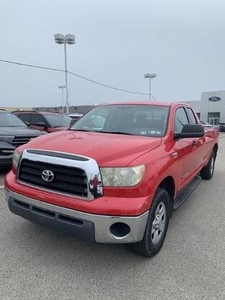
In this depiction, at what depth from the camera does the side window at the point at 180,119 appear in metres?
4.13

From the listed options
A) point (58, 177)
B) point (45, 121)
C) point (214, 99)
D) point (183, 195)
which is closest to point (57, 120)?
point (45, 121)

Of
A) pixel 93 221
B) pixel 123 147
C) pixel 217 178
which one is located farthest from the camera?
pixel 217 178

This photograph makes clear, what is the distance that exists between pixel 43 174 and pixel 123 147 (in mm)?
891

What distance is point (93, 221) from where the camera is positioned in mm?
2670

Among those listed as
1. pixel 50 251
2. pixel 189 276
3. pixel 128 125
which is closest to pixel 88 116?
pixel 128 125

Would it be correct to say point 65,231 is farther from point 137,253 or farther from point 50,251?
point 137,253

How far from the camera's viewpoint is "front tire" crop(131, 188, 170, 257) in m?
2.98

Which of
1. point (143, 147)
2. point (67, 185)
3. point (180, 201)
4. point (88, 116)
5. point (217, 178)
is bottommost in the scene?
point (217, 178)

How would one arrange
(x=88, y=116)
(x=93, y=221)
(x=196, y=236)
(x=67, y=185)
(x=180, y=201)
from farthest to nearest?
(x=88, y=116), (x=180, y=201), (x=196, y=236), (x=67, y=185), (x=93, y=221)

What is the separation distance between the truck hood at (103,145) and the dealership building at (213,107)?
4687cm

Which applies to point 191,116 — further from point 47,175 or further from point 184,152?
point 47,175

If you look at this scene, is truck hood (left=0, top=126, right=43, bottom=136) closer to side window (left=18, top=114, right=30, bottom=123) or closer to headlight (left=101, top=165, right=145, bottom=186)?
side window (left=18, top=114, right=30, bottom=123)

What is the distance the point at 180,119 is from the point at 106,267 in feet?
8.24

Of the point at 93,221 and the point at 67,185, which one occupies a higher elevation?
the point at 67,185
